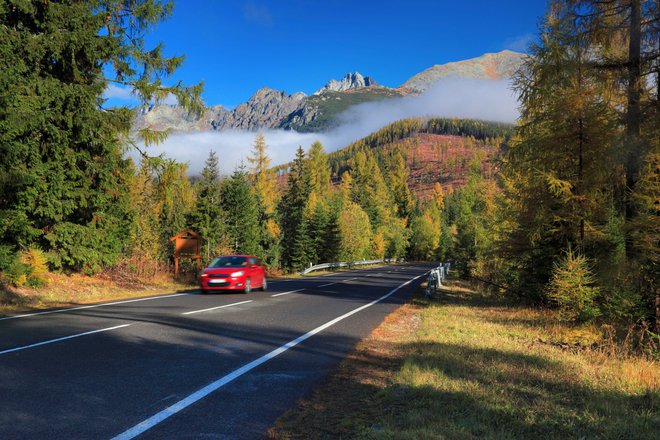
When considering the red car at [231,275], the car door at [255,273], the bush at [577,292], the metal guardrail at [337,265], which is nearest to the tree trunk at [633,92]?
the bush at [577,292]

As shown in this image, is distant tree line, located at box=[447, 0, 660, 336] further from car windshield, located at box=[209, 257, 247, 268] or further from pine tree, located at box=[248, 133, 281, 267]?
pine tree, located at box=[248, 133, 281, 267]

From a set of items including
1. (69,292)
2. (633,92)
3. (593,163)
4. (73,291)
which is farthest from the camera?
(73,291)

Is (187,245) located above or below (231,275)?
above

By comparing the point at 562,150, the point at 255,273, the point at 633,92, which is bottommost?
the point at 255,273

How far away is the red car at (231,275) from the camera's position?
15742 mm

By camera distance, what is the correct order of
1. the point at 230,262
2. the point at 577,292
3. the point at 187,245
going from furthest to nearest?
the point at 187,245
the point at 230,262
the point at 577,292

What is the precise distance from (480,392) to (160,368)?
417 centimetres

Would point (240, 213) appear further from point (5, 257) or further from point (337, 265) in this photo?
point (5, 257)

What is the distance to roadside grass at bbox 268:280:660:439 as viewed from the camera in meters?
3.88

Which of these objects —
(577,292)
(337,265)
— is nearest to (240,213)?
(337,265)

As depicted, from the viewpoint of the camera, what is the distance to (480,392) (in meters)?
4.78

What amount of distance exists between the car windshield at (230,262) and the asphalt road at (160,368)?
552cm

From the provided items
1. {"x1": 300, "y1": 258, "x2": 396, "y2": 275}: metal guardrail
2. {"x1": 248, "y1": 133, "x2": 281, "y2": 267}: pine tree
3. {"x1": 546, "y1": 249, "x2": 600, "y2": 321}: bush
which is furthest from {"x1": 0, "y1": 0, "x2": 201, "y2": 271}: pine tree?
{"x1": 248, "y1": 133, "x2": 281, "y2": 267}: pine tree

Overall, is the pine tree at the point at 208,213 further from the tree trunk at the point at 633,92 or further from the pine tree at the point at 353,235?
the tree trunk at the point at 633,92
